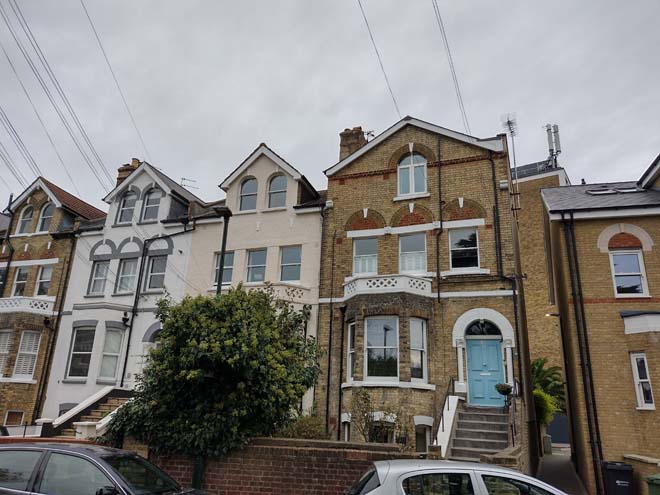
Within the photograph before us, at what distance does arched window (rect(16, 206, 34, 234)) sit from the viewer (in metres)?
24.9

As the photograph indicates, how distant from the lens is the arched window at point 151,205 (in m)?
22.7

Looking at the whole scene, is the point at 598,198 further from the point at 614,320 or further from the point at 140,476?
the point at 140,476

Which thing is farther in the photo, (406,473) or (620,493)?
(620,493)

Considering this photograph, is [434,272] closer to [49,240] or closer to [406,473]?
[406,473]

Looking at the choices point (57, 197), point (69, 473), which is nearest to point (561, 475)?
point (69, 473)

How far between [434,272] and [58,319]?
16904 mm

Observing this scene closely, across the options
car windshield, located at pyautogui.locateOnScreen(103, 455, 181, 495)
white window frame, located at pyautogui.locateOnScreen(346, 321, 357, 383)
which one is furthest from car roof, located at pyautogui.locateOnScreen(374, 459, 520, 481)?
white window frame, located at pyautogui.locateOnScreen(346, 321, 357, 383)

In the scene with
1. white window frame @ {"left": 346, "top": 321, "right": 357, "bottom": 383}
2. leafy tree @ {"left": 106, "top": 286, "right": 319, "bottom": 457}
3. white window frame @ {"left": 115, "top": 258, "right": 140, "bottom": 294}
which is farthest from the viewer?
white window frame @ {"left": 115, "top": 258, "right": 140, "bottom": 294}

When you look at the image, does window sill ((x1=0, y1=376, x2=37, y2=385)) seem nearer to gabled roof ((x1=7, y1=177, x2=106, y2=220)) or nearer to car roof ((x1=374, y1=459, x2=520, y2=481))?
gabled roof ((x1=7, y1=177, x2=106, y2=220))

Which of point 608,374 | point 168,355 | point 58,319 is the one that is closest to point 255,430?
point 168,355

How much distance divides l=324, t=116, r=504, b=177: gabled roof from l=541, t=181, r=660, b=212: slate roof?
9.00 feet

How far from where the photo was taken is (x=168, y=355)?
34.6ft

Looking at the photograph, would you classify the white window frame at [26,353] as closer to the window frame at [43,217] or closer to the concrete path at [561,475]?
the window frame at [43,217]

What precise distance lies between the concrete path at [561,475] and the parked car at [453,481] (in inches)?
410
